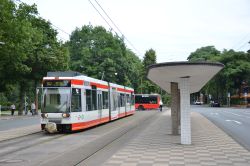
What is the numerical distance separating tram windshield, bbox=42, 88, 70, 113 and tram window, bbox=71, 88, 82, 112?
0.96ft

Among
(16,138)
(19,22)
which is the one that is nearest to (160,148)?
(16,138)

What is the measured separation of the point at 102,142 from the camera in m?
17.7

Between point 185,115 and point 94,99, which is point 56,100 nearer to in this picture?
point 94,99

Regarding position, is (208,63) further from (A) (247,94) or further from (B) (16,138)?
(A) (247,94)

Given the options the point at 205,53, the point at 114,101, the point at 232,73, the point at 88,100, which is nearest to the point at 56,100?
the point at 88,100

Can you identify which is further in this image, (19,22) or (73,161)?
(19,22)

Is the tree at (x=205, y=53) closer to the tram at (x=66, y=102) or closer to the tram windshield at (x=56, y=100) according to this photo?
the tram at (x=66, y=102)

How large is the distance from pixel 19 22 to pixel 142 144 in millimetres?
21878

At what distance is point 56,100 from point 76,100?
3.56 feet

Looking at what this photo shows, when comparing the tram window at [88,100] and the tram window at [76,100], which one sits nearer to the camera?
the tram window at [76,100]

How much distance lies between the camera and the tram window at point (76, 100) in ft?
71.6

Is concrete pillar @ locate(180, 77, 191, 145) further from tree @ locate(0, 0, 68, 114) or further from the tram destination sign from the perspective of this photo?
tree @ locate(0, 0, 68, 114)

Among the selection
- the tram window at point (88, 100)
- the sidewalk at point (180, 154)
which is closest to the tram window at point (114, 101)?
the tram window at point (88, 100)

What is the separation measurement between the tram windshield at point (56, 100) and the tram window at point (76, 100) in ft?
0.96
